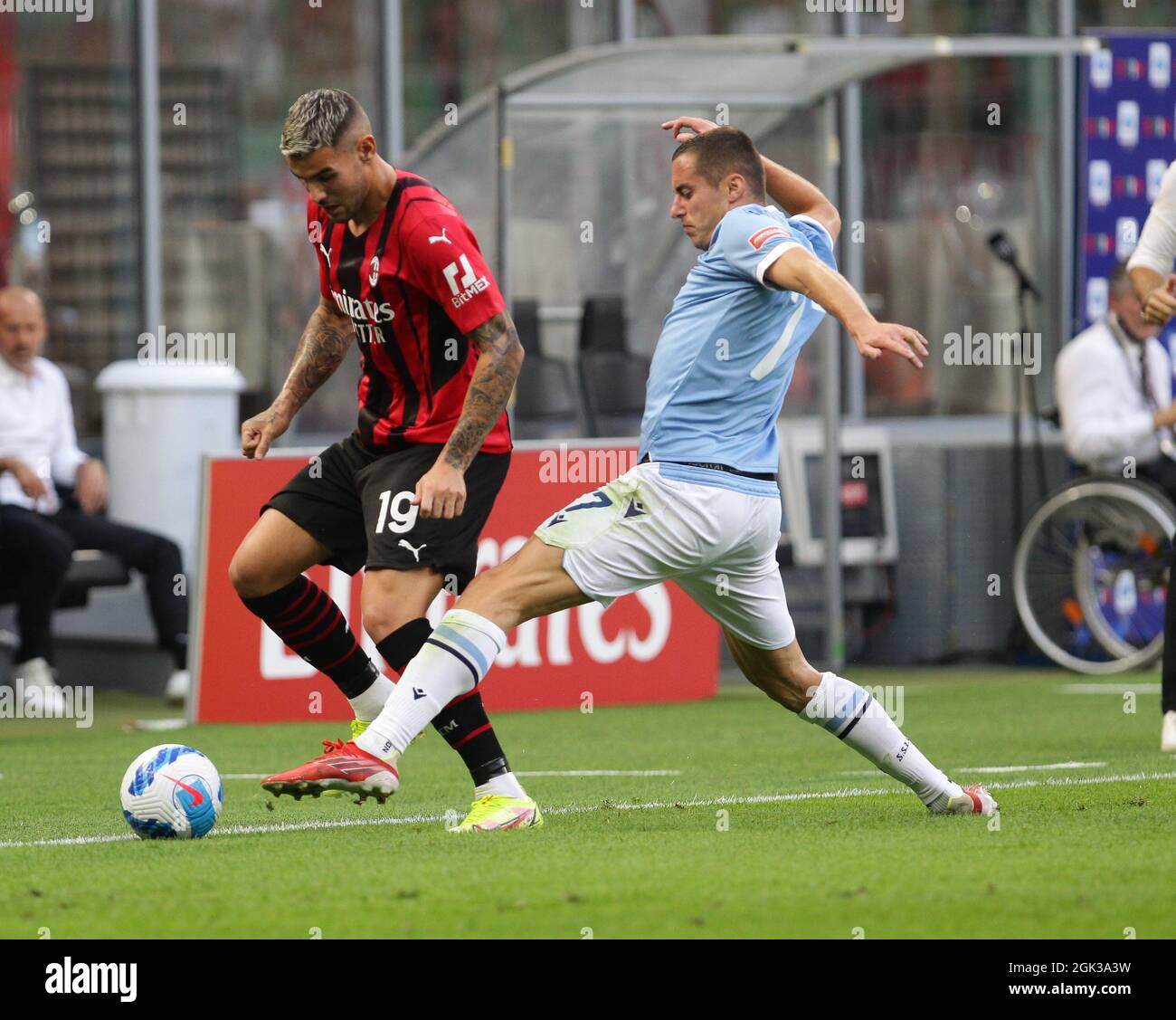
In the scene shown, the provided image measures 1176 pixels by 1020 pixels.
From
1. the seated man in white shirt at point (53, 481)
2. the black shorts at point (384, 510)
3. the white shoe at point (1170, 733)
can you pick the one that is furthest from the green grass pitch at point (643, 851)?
the seated man in white shirt at point (53, 481)

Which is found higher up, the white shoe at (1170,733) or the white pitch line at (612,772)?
the white shoe at (1170,733)

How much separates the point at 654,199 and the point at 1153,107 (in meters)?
3.10

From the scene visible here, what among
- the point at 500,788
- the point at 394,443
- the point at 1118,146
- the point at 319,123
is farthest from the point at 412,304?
the point at 1118,146

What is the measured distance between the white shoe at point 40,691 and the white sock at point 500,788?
4855 mm

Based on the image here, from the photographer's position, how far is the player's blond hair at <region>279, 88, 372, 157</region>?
20.0 feet

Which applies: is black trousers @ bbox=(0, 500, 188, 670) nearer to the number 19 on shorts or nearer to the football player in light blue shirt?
the number 19 on shorts

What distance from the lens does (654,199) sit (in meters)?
14.1

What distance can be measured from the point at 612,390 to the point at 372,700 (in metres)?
6.83

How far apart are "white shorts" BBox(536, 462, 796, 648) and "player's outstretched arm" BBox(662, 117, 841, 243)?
0.88 meters

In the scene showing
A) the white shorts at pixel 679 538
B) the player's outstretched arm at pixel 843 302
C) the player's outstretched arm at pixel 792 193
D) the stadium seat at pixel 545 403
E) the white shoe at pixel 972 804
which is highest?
the player's outstretched arm at pixel 792 193

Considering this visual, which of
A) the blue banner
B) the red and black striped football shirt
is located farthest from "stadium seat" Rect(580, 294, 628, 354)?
the red and black striped football shirt

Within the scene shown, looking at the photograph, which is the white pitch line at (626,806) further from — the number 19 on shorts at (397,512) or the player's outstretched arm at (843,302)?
the player's outstretched arm at (843,302)

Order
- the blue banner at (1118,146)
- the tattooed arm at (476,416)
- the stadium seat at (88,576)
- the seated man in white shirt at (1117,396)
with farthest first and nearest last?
the blue banner at (1118,146), the seated man in white shirt at (1117,396), the stadium seat at (88,576), the tattooed arm at (476,416)

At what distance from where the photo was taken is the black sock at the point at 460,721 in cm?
620
